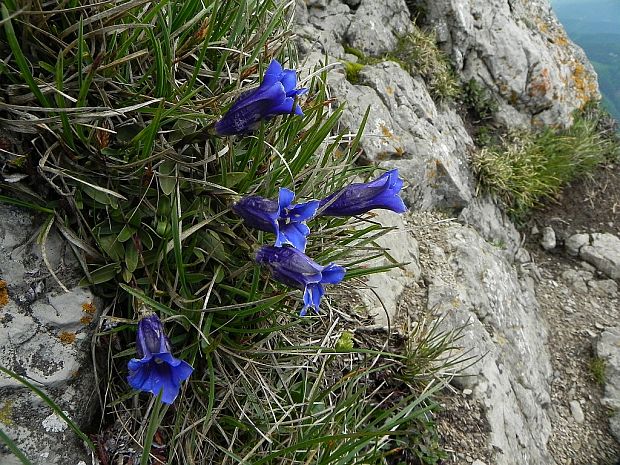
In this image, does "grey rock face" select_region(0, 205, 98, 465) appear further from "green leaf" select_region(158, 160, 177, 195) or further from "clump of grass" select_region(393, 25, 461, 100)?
"clump of grass" select_region(393, 25, 461, 100)

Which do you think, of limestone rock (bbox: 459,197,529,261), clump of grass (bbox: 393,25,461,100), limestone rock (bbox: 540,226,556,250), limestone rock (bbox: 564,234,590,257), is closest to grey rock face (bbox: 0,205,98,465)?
limestone rock (bbox: 459,197,529,261)

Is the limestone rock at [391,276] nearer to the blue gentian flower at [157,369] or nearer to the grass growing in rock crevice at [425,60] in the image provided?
the blue gentian flower at [157,369]

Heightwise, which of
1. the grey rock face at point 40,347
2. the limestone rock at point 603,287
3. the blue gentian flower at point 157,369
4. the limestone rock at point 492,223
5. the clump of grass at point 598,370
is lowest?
the clump of grass at point 598,370

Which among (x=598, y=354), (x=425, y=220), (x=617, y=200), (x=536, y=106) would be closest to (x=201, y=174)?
(x=425, y=220)

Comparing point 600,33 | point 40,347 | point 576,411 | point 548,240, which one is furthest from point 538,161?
point 600,33

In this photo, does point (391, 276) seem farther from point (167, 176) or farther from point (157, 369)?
point (157, 369)

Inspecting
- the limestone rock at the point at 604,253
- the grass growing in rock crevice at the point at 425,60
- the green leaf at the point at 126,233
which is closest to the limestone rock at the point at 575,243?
the limestone rock at the point at 604,253
